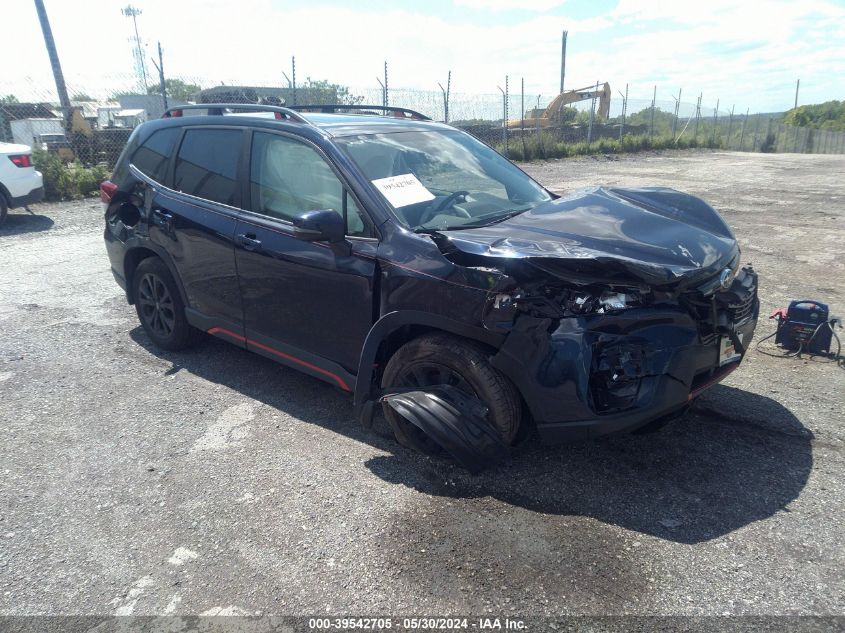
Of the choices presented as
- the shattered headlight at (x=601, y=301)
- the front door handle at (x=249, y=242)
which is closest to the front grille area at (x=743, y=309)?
the shattered headlight at (x=601, y=301)

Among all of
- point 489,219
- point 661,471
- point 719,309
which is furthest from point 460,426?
point 719,309

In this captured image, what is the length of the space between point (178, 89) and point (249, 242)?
23.7 metres

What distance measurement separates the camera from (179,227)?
449 centimetres

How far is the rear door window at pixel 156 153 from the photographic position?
477cm

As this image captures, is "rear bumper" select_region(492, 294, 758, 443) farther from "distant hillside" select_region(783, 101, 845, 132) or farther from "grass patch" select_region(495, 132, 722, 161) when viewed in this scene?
"distant hillside" select_region(783, 101, 845, 132)

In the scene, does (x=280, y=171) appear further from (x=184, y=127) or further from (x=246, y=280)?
(x=184, y=127)

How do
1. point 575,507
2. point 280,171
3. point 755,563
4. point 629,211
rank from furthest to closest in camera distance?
point 280,171 < point 629,211 < point 575,507 < point 755,563

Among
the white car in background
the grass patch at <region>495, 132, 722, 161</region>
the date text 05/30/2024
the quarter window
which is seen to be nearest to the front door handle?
the quarter window

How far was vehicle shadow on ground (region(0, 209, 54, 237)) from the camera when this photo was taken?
1005 centimetres

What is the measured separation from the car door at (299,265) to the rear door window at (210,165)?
19 cm

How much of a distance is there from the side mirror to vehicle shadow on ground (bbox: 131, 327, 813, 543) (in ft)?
4.02

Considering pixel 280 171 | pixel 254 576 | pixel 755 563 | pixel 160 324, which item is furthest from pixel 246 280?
pixel 755 563

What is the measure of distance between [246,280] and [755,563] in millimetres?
3198

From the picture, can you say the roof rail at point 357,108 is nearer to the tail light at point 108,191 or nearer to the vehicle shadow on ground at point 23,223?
the tail light at point 108,191
